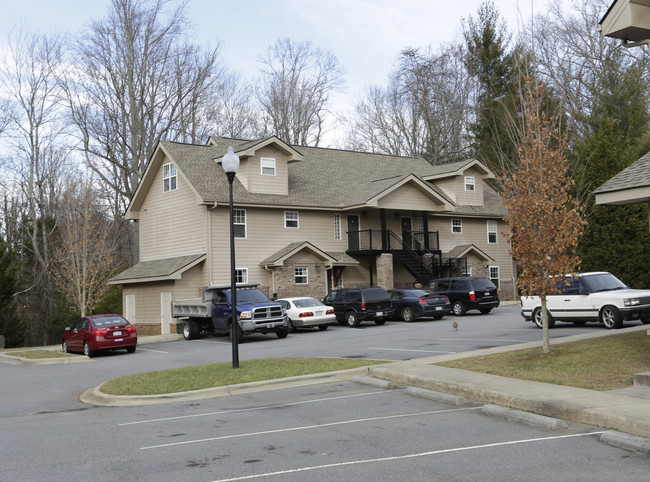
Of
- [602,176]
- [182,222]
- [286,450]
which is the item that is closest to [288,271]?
[182,222]

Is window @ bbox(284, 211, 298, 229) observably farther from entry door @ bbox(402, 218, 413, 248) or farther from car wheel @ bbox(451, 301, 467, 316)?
car wheel @ bbox(451, 301, 467, 316)

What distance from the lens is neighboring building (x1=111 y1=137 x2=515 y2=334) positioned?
33250mm

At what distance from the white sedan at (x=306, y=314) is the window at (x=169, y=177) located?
11672mm

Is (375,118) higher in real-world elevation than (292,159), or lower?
higher

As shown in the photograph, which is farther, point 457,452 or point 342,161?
point 342,161

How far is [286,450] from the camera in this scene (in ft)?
26.8

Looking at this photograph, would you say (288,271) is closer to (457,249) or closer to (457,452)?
(457,249)

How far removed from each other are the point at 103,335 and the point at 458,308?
1596 centimetres

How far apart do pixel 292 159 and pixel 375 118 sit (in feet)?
78.3

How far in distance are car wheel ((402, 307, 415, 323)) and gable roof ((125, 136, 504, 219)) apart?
7.81 meters

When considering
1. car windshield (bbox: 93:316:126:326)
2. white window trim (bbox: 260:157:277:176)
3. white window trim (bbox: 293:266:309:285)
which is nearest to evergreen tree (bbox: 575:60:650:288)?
white window trim (bbox: 293:266:309:285)

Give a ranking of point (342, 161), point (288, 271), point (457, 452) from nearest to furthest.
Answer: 1. point (457, 452)
2. point (288, 271)
3. point (342, 161)

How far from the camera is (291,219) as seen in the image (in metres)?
35.7

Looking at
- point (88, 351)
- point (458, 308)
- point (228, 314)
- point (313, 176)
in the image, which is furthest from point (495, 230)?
point (88, 351)
